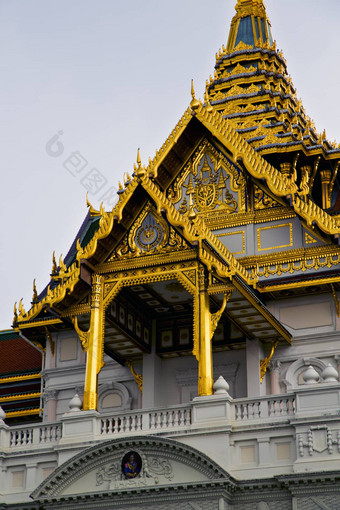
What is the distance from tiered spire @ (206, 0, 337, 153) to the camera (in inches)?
1312

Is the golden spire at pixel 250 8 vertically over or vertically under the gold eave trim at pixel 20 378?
over

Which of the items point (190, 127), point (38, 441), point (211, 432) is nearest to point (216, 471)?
point (211, 432)

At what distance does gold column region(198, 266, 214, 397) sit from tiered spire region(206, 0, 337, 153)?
713 cm

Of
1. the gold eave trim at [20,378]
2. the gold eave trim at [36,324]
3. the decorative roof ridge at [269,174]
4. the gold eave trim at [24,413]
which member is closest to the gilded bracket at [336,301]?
the decorative roof ridge at [269,174]

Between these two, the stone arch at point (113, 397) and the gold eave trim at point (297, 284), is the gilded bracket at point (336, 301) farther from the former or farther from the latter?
the stone arch at point (113, 397)

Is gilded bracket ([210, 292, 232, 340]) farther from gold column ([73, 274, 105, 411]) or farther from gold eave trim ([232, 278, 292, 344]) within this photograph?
gold column ([73, 274, 105, 411])

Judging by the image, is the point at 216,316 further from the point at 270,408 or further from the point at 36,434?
the point at 36,434

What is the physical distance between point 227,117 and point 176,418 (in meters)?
12.5

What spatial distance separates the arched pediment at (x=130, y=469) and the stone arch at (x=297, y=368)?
14.9ft

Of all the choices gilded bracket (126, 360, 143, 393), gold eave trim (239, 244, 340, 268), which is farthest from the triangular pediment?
gilded bracket (126, 360, 143, 393)

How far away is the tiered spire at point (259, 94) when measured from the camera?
109ft

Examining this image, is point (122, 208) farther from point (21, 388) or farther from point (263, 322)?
point (21, 388)

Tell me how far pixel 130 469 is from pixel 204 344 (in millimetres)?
3290

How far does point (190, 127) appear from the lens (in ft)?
101
